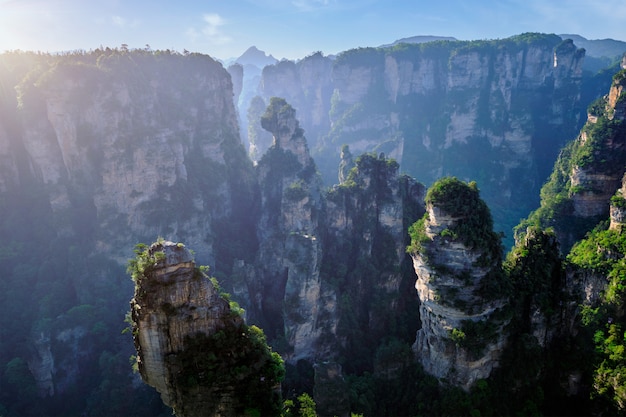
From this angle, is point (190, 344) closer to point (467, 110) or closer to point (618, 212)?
point (618, 212)

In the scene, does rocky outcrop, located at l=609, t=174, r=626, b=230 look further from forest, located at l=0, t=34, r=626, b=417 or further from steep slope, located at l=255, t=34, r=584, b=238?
steep slope, located at l=255, t=34, r=584, b=238

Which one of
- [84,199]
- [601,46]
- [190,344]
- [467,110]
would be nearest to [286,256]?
[190,344]

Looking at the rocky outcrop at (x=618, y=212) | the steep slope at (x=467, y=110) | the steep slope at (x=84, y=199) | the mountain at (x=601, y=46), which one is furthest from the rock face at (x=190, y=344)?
the mountain at (x=601, y=46)

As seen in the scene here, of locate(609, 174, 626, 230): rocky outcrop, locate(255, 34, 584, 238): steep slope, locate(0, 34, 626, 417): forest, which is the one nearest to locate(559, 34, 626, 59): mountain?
locate(255, 34, 584, 238): steep slope

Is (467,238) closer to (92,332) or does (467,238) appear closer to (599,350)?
(599,350)

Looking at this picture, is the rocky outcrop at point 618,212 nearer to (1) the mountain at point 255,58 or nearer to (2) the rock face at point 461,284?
(2) the rock face at point 461,284

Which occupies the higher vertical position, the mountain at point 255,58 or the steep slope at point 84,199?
the mountain at point 255,58

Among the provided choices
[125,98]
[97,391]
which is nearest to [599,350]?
[97,391]
